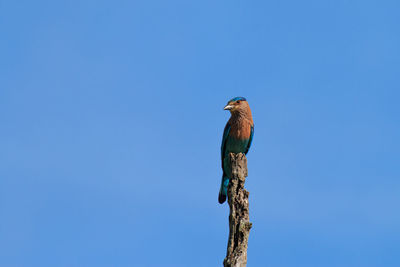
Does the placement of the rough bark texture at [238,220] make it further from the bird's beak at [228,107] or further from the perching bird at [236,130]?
the bird's beak at [228,107]

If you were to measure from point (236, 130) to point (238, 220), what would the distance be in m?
5.14

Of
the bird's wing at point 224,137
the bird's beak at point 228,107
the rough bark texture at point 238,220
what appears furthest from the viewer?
the bird's wing at point 224,137

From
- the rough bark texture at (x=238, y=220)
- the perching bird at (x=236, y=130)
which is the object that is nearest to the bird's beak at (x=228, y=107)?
the perching bird at (x=236, y=130)

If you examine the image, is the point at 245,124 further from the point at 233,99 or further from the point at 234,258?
the point at 234,258

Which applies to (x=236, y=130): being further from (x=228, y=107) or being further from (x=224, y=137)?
(x=228, y=107)

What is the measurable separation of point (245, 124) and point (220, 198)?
6.55 ft

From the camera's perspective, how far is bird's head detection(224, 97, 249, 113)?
13.9 m

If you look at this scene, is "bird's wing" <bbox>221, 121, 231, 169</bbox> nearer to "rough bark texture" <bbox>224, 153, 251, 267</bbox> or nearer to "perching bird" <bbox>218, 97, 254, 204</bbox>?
"perching bird" <bbox>218, 97, 254, 204</bbox>

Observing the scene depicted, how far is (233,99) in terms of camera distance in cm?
1405

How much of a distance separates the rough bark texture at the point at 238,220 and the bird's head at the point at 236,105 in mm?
4174

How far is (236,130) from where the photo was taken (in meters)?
13.9

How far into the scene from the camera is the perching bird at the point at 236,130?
13.9 metres

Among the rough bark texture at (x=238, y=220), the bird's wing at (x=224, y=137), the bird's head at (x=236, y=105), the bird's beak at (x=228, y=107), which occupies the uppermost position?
the bird's head at (x=236, y=105)

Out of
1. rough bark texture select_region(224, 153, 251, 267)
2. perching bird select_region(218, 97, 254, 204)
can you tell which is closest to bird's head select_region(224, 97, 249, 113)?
perching bird select_region(218, 97, 254, 204)
